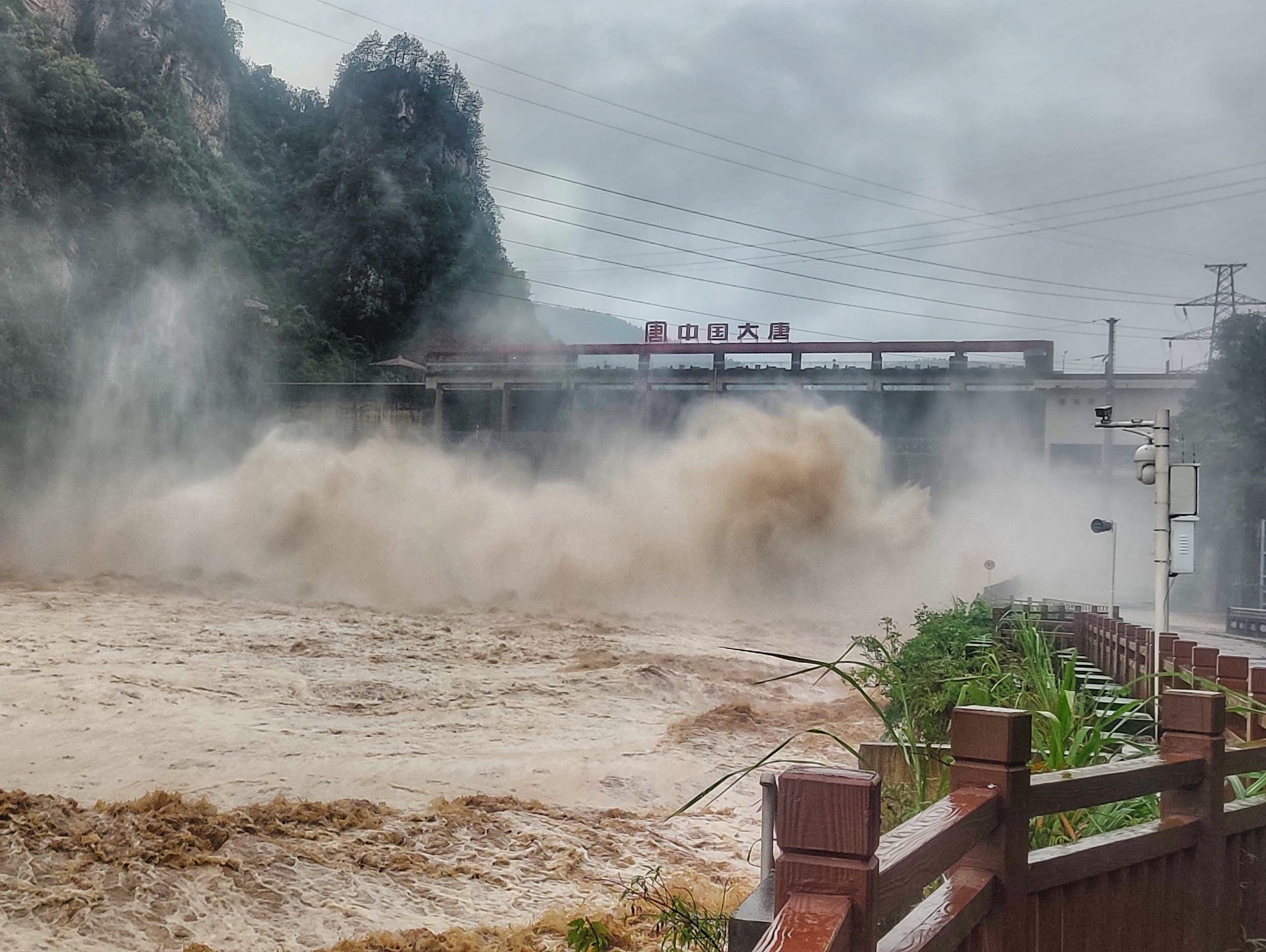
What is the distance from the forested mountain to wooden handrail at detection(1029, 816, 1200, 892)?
42878 millimetres

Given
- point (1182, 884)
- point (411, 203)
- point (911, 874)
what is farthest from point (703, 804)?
point (411, 203)

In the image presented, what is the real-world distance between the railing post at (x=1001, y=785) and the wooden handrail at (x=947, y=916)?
3cm

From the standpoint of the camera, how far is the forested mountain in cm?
4253

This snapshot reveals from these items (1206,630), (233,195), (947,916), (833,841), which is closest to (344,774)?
(947,916)

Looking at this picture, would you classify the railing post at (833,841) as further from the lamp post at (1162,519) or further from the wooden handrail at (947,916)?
the lamp post at (1162,519)

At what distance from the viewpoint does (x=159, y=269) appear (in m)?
48.1

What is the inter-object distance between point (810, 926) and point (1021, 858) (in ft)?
3.05

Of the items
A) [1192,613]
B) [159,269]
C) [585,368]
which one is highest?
[159,269]

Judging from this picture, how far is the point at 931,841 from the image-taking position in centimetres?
165

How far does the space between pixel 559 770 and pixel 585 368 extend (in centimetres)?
3792

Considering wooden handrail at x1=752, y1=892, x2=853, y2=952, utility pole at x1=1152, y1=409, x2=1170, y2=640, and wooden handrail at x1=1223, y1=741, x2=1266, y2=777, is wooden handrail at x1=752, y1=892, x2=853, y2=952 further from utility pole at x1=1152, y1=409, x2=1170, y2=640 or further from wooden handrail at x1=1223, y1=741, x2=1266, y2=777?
utility pole at x1=1152, y1=409, x2=1170, y2=640

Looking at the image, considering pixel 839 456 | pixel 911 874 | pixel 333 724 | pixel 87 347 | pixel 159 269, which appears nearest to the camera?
pixel 911 874

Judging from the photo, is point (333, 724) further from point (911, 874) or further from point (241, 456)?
point (241, 456)

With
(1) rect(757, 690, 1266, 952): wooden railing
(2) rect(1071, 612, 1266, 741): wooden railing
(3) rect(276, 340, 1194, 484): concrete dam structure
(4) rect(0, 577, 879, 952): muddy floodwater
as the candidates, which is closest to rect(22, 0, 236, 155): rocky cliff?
(3) rect(276, 340, 1194, 484): concrete dam structure
